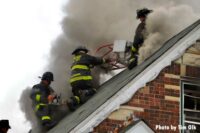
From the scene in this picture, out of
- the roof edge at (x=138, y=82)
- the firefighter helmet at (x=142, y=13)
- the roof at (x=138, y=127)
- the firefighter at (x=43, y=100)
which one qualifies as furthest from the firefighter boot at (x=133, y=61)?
the roof at (x=138, y=127)

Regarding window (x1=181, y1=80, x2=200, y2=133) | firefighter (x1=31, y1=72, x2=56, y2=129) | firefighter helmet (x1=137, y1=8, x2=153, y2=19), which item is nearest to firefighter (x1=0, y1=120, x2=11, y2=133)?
window (x1=181, y1=80, x2=200, y2=133)

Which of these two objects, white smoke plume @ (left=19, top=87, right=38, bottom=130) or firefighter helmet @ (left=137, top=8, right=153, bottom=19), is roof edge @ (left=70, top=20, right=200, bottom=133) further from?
white smoke plume @ (left=19, top=87, right=38, bottom=130)

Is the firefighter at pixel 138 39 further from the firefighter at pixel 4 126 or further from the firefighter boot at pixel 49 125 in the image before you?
the firefighter at pixel 4 126

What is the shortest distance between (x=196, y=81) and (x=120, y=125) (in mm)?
1751

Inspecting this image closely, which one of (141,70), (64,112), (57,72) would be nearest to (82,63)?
(64,112)

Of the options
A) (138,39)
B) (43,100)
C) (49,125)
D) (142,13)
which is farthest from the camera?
(43,100)

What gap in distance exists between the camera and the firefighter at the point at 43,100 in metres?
16.6

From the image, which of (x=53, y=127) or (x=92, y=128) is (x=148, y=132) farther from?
(x=53, y=127)

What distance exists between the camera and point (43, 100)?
56.8 ft

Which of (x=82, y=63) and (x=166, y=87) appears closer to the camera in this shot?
(x=166, y=87)

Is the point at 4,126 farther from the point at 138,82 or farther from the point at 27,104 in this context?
the point at 27,104

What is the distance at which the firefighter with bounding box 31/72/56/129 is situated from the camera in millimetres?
16578

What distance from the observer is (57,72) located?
2384 cm

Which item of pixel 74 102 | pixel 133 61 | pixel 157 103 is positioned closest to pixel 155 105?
pixel 157 103
